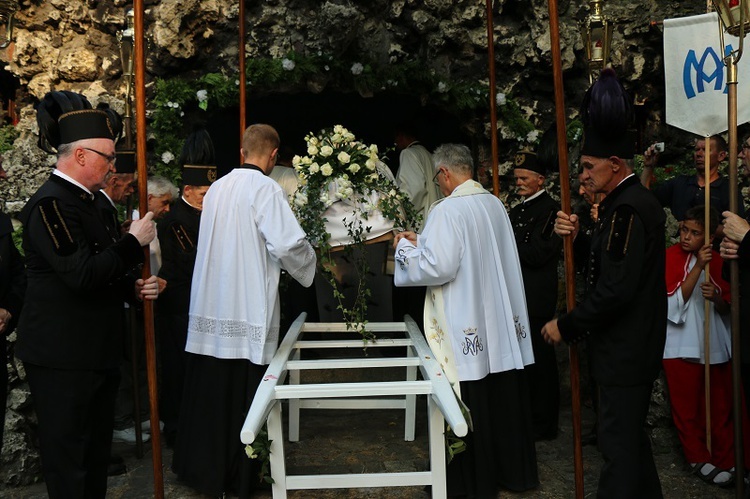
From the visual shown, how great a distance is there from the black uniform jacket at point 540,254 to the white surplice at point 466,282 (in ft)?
3.43

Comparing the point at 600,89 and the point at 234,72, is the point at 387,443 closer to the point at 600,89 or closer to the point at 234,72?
the point at 600,89

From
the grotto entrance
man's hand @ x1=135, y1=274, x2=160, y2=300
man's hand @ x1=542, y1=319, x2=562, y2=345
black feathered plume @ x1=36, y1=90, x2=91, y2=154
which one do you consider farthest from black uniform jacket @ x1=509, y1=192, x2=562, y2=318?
the grotto entrance

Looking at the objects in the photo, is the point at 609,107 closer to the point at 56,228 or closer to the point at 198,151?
the point at 56,228

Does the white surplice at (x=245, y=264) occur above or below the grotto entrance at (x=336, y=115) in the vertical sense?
below

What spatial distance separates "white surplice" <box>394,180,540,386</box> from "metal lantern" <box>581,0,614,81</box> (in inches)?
53.3

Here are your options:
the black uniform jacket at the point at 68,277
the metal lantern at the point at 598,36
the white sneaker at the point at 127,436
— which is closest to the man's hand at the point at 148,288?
the black uniform jacket at the point at 68,277

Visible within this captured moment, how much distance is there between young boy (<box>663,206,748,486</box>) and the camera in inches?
201

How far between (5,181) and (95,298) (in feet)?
10.6

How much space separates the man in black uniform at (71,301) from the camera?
3852mm

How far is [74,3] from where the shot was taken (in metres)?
7.87

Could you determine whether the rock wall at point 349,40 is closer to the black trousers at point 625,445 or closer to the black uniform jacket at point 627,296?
the black uniform jacket at point 627,296

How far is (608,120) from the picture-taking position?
155 inches

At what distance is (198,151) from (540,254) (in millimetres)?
2715

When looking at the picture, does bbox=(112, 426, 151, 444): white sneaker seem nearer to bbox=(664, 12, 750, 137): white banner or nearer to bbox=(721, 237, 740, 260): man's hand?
bbox=(721, 237, 740, 260): man's hand
